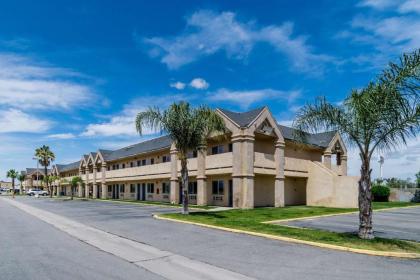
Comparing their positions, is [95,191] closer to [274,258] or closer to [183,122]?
[183,122]

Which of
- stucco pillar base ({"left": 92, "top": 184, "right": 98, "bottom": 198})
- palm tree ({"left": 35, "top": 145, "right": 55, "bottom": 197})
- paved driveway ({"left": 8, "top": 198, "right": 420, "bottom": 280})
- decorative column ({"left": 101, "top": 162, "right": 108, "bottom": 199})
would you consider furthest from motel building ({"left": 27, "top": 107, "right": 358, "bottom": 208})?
palm tree ({"left": 35, "top": 145, "right": 55, "bottom": 197})

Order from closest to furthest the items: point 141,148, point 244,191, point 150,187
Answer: point 244,191
point 150,187
point 141,148

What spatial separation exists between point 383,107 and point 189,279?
28.7 feet

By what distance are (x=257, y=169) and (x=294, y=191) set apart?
812cm

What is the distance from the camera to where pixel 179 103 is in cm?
2267

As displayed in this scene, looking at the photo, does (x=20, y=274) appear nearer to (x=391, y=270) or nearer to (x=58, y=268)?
(x=58, y=268)

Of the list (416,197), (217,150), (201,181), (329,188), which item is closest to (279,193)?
(329,188)

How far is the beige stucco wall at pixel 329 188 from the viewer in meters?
31.1

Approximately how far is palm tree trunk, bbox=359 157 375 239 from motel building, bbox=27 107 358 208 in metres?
12.3

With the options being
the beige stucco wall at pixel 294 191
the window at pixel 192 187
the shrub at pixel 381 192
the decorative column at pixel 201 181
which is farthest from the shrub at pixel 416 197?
the decorative column at pixel 201 181

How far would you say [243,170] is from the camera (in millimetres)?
28234

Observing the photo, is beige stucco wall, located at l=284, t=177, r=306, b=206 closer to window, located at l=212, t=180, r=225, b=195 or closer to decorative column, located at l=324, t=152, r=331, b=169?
decorative column, located at l=324, t=152, r=331, b=169

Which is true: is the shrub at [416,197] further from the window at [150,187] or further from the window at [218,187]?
the window at [150,187]

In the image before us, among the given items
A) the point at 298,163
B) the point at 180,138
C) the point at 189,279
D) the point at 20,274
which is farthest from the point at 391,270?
the point at 298,163
